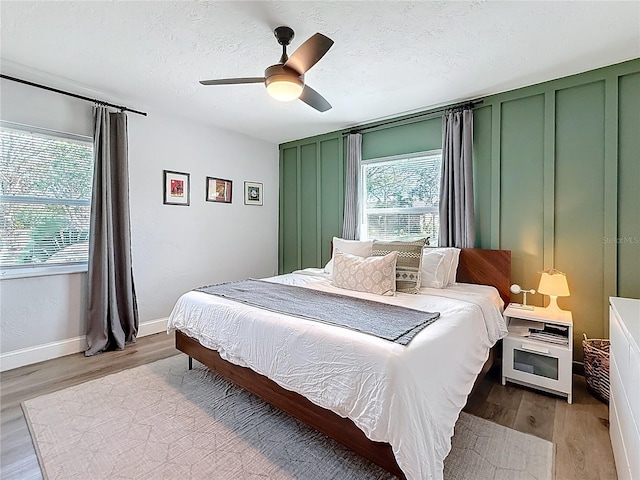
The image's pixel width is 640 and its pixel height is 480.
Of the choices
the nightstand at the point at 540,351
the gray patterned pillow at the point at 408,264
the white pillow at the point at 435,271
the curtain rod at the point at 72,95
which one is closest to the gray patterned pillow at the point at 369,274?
the gray patterned pillow at the point at 408,264

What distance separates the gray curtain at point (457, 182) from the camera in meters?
3.15

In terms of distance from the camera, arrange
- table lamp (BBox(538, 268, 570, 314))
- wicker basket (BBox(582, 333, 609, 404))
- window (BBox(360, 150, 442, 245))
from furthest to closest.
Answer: window (BBox(360, 150, 442, 245)), table lamp (BBox(538, 268, 570, 314)), wicker basket (BBox(582, 333, 609, 404))

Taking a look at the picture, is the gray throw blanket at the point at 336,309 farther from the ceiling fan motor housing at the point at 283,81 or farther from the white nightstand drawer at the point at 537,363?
the ceiling fan motor housing at the point at 283,81

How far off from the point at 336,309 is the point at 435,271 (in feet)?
4.20

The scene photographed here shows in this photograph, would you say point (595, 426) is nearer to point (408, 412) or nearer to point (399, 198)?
point (408, 412)

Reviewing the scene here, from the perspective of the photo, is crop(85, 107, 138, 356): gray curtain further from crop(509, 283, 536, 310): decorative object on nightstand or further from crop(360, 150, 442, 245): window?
crop(509, 283, 536, 310): decorative object on nightstand

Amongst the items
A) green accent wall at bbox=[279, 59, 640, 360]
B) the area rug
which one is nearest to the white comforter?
the area rug

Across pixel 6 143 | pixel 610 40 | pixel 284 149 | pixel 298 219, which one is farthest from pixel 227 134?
pixel 610 40

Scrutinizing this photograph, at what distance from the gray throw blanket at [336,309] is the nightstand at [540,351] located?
1047 mm

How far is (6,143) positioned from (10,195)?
0.45 meters

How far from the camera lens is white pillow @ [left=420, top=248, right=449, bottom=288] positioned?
2889mm

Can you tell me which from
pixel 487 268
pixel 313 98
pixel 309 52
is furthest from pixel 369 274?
pixel 309 52

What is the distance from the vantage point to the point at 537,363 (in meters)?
2.40

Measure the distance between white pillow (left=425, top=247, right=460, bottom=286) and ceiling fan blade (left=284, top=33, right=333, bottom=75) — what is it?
2.03 metres
